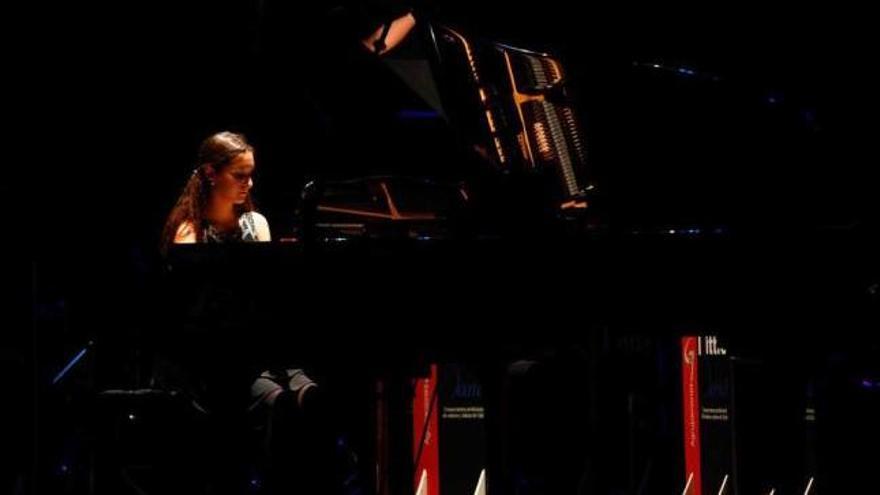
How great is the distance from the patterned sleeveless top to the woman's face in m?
0.14

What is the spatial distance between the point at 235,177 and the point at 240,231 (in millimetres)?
267

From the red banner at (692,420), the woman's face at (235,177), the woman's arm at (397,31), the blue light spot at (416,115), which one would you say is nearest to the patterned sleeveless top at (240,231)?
the woman's face at (235,177)

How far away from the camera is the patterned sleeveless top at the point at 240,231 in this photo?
457cm

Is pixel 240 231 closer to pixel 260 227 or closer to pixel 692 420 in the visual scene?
pixel 260 227

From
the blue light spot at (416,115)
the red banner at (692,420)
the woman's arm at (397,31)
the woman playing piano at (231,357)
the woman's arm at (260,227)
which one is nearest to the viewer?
the woman playing piano at (231,357)

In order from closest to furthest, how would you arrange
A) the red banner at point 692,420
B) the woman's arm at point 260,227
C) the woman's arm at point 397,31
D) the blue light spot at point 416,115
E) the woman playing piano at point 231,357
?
the woman playing piano at point 231,357, the woman's arm at point 397,31, the woman's arm at point 260,227, the red banner at point 692,420, the blue light spot at point 416,115

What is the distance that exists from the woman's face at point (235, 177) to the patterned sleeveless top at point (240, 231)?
142 mm

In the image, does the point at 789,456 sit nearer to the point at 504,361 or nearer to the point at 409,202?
the point at 504,361

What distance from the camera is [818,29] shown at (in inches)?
155

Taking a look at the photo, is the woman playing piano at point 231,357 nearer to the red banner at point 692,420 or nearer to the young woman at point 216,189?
the young woman at point 216,189

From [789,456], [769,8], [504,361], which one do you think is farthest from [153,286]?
[769,8]

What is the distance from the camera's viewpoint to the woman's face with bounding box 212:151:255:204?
4547 millimetres

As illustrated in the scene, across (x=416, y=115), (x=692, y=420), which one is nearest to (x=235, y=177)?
(x=416, y=115)

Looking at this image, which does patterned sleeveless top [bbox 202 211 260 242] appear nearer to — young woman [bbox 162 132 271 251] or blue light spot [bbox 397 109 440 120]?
young woman [bbox 162 132 271 251]
